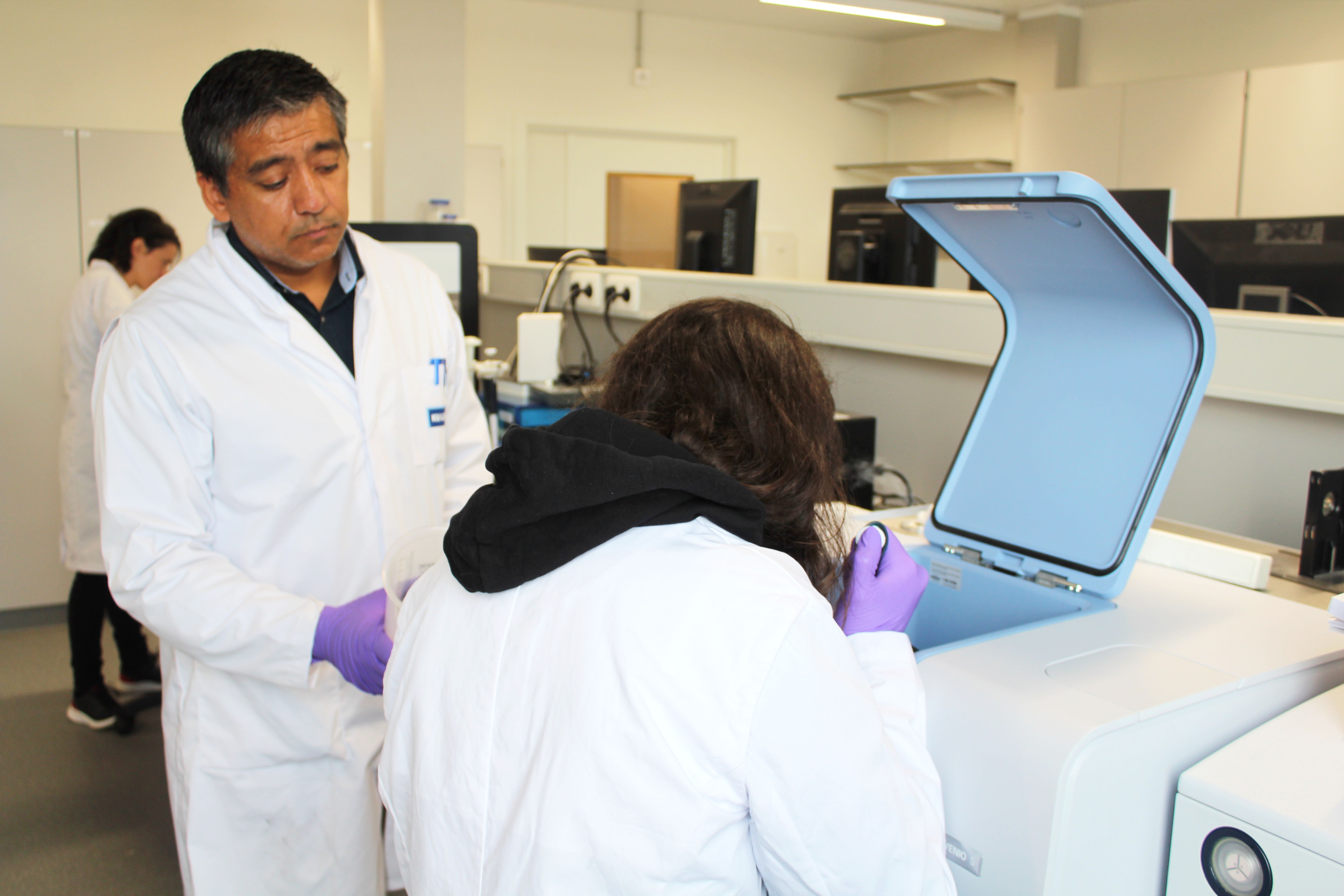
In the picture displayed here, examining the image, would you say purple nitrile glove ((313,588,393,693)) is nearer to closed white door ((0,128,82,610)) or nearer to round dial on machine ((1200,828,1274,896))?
round dial on machine ((1200,828,1274,896))

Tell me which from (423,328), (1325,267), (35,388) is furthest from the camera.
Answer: (35,388)

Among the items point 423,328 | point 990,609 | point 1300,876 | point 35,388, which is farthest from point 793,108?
point 1300,876

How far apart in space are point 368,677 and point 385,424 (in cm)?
36

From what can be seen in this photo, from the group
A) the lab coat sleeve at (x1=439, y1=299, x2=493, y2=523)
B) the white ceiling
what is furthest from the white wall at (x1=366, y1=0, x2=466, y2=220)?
the white ceiling

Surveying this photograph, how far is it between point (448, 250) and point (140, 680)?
1.72 m

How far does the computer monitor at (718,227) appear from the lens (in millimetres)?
3039

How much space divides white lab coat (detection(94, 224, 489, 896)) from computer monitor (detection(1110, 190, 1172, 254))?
1853mm

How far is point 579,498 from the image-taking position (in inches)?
25.2

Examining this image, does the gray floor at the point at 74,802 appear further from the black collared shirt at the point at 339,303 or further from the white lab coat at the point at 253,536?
the black collared shirt at the point at 339,303

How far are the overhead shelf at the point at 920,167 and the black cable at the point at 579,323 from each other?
322 centimetres

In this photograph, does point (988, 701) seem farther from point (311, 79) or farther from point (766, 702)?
point (311, 79)

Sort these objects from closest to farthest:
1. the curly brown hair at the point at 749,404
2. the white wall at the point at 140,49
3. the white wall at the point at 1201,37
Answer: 1. the curly brown hair at the point at 749,404
2. the white wall at the point at 140,49
3. the white wall at the point at 1201,37

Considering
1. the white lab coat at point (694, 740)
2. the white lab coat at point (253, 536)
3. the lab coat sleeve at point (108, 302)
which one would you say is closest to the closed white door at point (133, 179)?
the lab coat sleeve at point (108, 302)

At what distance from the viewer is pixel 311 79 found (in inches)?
49.6
